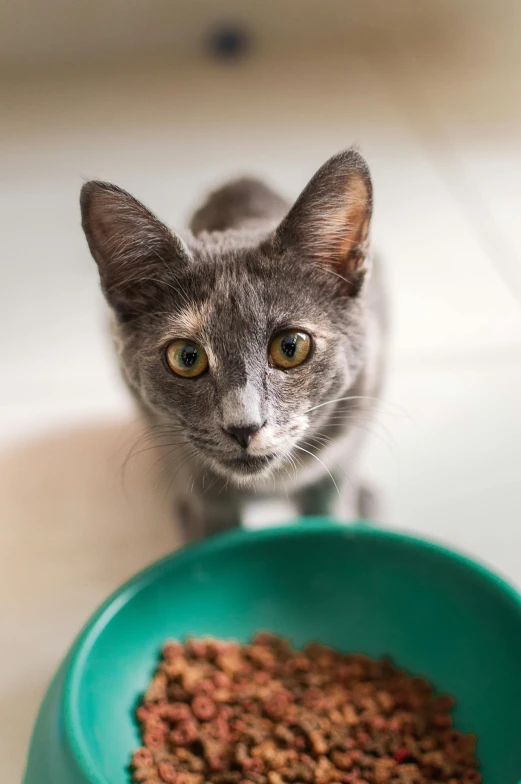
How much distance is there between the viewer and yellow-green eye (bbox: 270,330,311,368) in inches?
41.1

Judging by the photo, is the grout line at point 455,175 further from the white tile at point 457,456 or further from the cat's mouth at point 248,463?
the cat's mouth at point 248,463

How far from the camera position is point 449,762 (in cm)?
105

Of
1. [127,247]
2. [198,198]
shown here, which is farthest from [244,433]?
[198,198]

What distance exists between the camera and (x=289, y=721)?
43.6 inches

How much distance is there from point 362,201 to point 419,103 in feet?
4.63

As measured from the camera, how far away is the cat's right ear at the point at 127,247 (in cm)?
99

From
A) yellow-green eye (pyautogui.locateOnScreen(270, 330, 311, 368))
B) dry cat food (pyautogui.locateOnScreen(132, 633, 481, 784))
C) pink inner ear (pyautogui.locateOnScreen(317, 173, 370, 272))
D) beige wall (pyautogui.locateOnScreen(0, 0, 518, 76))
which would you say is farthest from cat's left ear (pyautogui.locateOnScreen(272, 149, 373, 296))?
beige wall (pyautogui.locateOnScreen(0, 0, 518, 76))

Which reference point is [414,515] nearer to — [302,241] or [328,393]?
[328,393]

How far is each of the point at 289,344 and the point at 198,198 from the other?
0.75 m

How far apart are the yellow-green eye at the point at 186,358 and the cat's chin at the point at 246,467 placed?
0.13m

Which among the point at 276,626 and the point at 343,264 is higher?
the point at 343,264

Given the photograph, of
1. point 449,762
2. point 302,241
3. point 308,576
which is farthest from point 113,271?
point 449,762

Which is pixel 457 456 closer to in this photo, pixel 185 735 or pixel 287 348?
pixel 287 348

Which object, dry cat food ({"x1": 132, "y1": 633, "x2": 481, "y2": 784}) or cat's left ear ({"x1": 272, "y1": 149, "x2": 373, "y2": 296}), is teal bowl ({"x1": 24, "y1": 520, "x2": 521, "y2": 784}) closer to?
dry cat food ({"x1": 132, "y1": 633, "x2": 481, "y2": 784})
